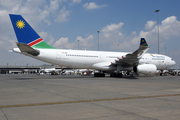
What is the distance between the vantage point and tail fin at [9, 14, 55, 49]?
70.1ft

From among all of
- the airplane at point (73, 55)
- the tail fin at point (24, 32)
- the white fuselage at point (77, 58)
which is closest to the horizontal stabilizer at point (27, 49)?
the airplane at point (73, 55)

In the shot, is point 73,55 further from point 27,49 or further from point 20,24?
point 20,24

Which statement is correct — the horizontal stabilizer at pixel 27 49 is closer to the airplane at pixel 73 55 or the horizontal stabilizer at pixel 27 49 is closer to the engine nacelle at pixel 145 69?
the airplane at pixel 73 55

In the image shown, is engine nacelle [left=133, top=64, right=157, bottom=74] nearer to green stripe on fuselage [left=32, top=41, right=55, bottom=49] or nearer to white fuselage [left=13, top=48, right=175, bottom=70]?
white fuselage [left=13, top=48, right=175, bottom=70]

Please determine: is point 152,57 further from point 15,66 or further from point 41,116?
point 15,66

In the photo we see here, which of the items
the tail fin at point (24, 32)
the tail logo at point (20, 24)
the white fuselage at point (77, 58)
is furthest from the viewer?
the white fuselage at point (77, 58)

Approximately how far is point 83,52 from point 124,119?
21260mm

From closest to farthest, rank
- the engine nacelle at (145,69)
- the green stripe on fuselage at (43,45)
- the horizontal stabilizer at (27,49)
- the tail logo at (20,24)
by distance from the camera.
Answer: the horizontal stabilizer at (27,49) → the tail logo at (20,24) → the green stripe on fuselage at (43,45) → the engine nacelle at (145,69)

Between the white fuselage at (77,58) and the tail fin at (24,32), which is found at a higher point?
the tail fin at (24,32)

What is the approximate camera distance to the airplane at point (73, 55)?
21.6 meters

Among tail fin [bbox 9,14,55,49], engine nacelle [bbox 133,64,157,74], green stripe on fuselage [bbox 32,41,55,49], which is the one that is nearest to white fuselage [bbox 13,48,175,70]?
green stripe on fuselage [bbox 32,41,55,49]

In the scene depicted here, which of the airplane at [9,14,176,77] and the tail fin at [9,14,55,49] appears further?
the airplane at [9,14,176,77]

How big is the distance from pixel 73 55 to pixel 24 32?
22.7ft

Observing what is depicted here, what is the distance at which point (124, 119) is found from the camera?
4438 mm
